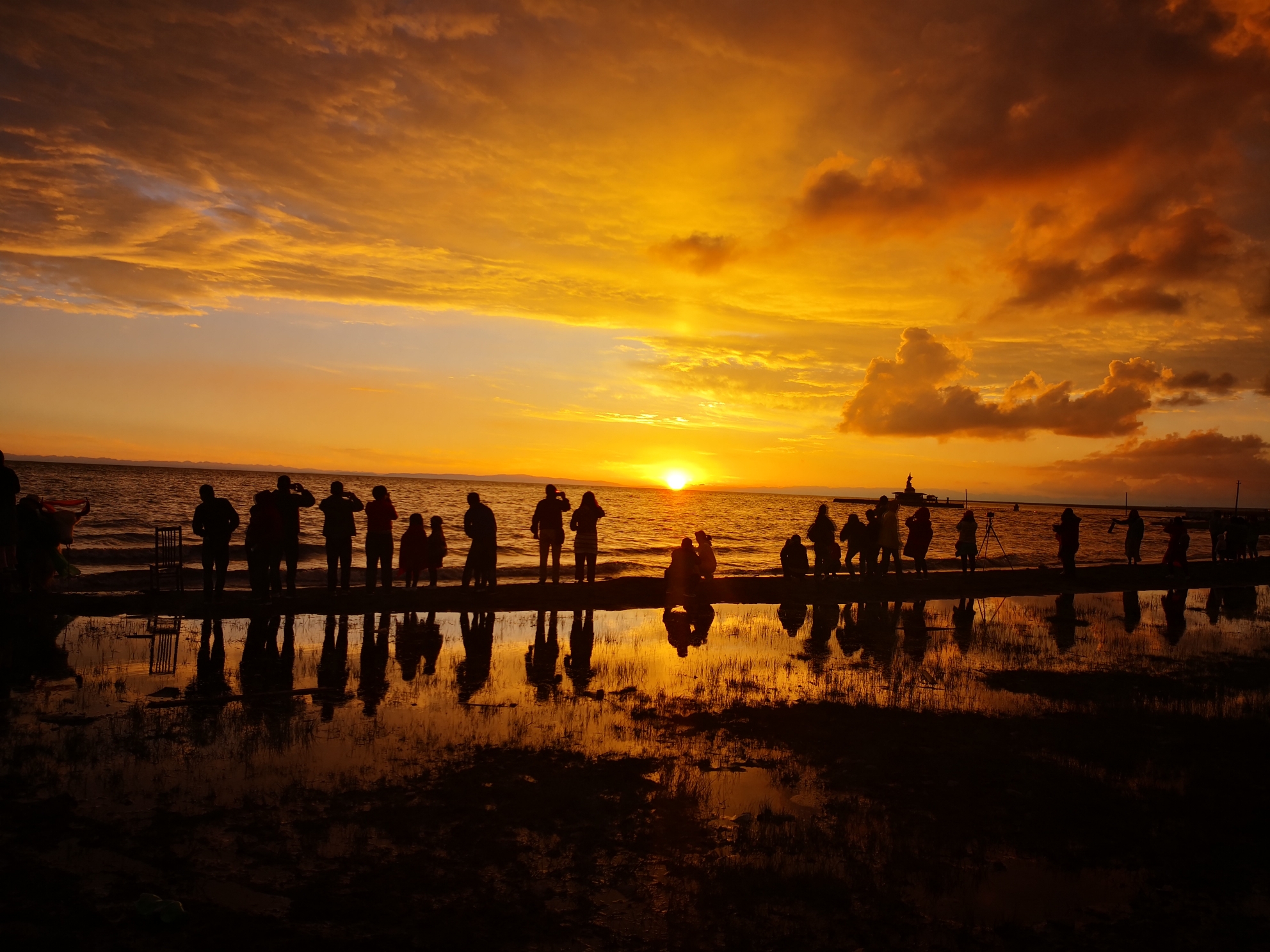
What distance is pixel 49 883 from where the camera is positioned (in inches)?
195

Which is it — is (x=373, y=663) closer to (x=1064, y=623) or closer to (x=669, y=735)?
(x=669, y=735)

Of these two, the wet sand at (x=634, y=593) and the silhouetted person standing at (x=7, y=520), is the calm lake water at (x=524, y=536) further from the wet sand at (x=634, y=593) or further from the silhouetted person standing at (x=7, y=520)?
the silhouetted person standing at (x=7, y=520)

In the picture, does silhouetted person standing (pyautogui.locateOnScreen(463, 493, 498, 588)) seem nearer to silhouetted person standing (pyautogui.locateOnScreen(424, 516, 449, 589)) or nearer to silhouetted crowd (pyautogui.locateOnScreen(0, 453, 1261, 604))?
silhouetted crowd (pyautogui.locateOnScreen(0, 453, 1261, 604))

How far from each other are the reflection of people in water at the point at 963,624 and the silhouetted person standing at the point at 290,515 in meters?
12.8

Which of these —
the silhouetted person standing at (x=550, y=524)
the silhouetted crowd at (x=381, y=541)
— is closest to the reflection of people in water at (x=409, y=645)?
the silhouetted crowd at (x=381, y=541)

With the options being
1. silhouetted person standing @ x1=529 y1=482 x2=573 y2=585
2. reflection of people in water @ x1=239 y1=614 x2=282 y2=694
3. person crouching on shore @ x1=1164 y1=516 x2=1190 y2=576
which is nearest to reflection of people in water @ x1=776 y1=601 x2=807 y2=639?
silhouetted person standing @ x1=529 y1=482 x2=573 y2=585

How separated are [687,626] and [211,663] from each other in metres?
8.65

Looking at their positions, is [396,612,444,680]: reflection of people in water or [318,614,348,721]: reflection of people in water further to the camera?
[396,612,444,680]: reflection of people in water

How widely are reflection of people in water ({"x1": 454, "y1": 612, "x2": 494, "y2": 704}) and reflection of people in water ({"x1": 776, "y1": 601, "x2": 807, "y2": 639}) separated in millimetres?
5724

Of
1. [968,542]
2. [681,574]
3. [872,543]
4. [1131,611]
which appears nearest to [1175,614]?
[1131,611]

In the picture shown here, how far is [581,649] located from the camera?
13.6 meters

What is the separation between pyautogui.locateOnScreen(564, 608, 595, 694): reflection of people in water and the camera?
11.2 m

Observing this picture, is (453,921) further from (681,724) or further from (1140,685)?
(1140,685)

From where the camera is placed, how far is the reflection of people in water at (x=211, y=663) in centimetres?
1002
